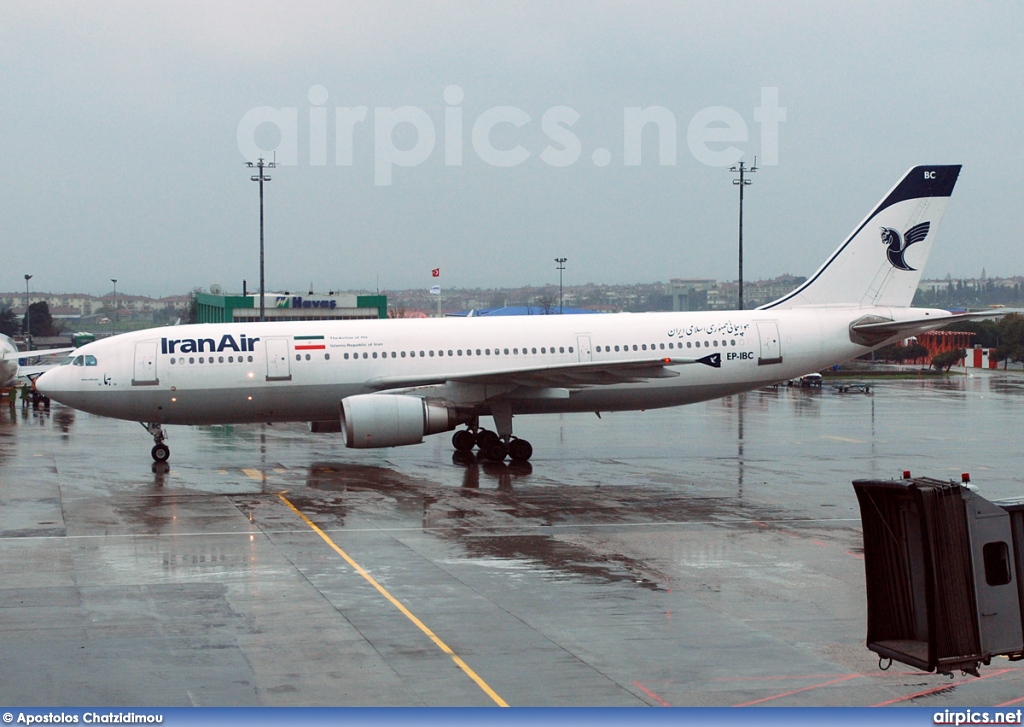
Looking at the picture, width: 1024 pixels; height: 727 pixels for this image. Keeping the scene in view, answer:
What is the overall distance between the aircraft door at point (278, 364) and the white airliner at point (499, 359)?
0.03m

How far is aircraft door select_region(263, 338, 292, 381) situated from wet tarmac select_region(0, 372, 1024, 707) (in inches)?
88.2

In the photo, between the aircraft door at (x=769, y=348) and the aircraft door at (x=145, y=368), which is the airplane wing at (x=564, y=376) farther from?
the aircraft door at (x=145, y=368)

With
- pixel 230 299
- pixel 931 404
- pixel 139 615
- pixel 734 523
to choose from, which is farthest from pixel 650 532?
pixel 230 299

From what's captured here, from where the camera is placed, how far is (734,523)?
20.5 m

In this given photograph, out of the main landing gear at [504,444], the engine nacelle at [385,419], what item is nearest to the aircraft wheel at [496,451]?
the main landing gear at [504,444]

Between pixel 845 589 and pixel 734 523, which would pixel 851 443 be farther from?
pixel 845 589

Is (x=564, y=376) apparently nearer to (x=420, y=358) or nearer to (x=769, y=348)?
(x=420, y=358)

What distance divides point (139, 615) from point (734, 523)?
34.9 feet

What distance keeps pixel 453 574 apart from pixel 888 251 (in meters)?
19.4

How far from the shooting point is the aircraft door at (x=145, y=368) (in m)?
27.6

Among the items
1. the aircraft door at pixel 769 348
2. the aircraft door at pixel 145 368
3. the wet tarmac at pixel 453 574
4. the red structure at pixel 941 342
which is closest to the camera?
the wet tarmac at pixel 453 574

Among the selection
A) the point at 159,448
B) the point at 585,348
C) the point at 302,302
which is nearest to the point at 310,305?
the point at 302,302

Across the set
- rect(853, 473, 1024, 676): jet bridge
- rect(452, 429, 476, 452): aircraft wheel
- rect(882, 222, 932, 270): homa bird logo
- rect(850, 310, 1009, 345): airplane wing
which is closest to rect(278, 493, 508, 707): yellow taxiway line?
rect(853, 473, 1024, 676): jet bridge

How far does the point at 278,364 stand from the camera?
Answer: 27.9 m
